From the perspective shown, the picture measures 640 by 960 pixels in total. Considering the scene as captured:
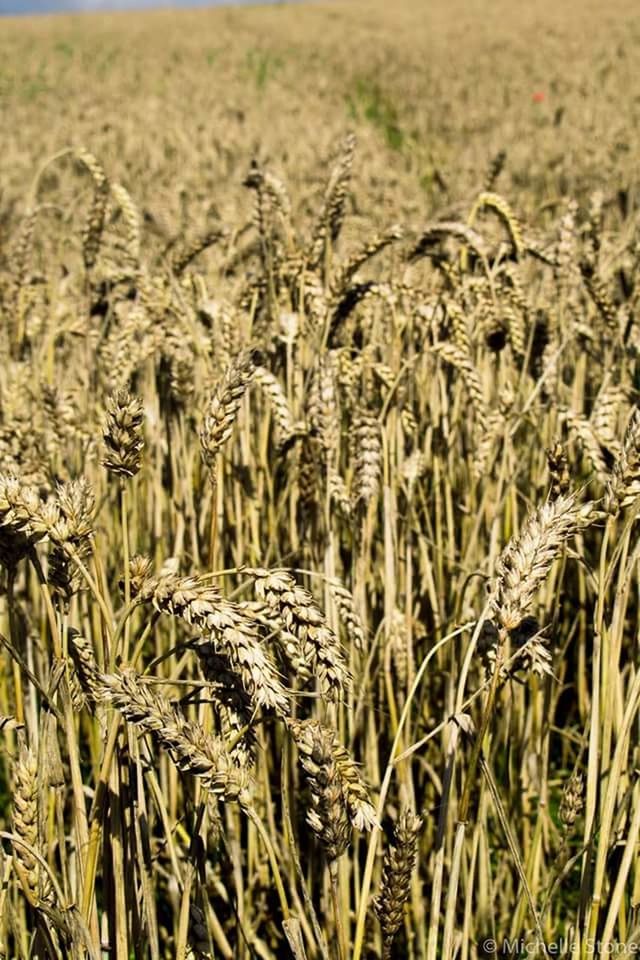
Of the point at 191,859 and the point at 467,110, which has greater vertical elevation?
the point at 467,110

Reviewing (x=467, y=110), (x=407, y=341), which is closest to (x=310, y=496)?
(x=407, y=341)

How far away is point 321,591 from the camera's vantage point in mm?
1549

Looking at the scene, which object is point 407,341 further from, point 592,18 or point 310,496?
point 592,18

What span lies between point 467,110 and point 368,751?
12171 millimetres

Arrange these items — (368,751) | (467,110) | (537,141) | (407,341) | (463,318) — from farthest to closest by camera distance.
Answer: (467,110) → (537,141) → (407,341) → (463,318) → (368,751)

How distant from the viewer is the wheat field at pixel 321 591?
2.88 ft

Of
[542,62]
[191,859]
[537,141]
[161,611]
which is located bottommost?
[191,859]

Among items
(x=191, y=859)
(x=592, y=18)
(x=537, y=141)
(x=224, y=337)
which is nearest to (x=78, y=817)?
(x=191, y=859)

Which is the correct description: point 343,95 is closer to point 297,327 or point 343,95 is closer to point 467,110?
point 467,110

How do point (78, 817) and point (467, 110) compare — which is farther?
point (467, 110)

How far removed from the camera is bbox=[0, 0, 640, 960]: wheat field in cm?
88

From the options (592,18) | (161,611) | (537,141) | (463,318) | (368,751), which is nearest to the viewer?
(161,611)

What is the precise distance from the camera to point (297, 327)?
175 cm

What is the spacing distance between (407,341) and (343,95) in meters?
15.0
